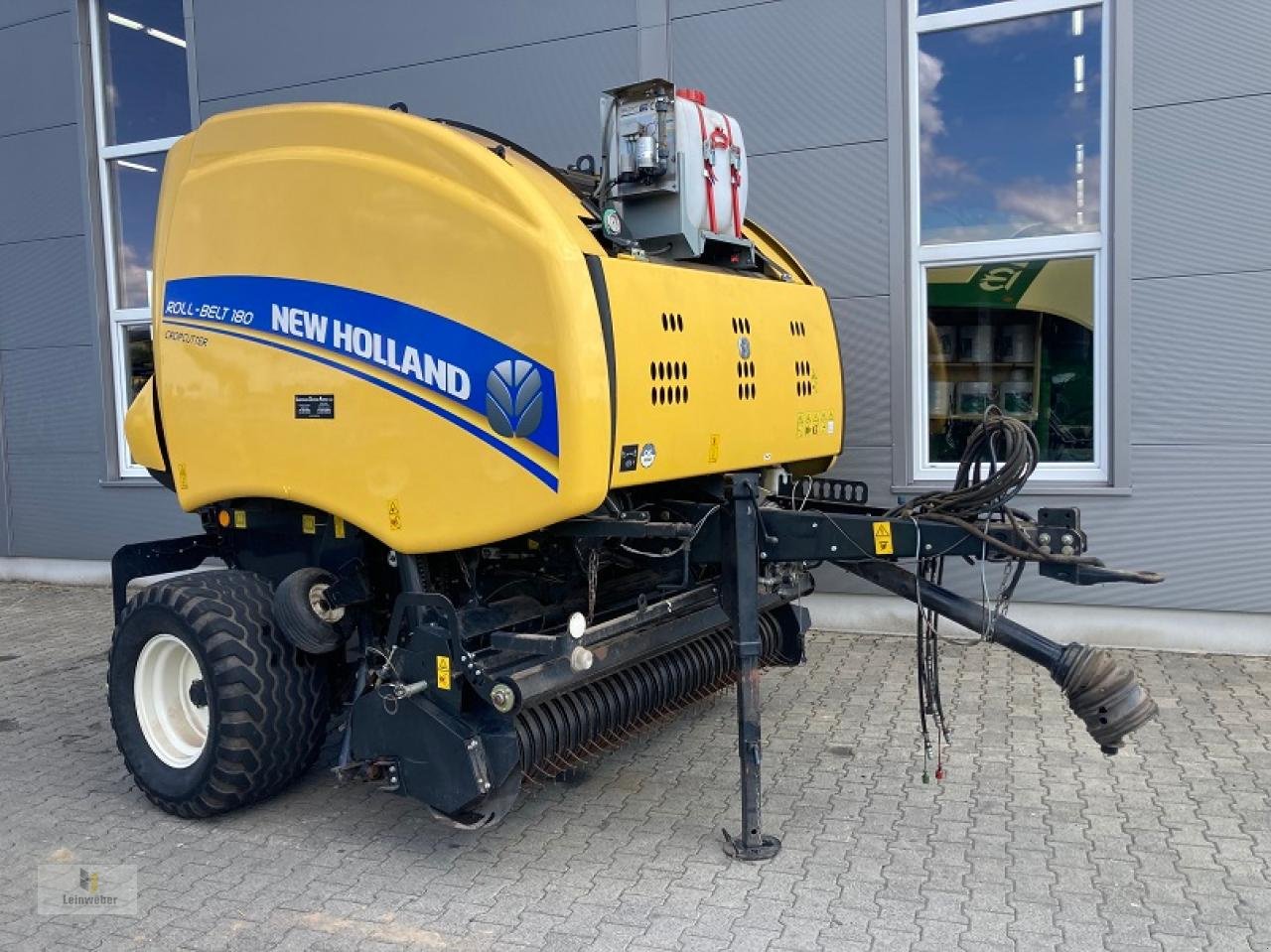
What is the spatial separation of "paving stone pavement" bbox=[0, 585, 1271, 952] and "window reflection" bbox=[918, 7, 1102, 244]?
2908 millimetres

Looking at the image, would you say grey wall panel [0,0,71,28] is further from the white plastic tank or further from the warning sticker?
the warning sticker

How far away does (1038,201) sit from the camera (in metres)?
6.55

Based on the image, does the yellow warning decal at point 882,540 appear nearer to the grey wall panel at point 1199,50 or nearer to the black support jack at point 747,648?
the black support jack at point 747,648

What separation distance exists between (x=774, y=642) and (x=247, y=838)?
8.24 feet

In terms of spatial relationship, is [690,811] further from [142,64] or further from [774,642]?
[142,64]

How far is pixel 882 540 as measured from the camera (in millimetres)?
3738

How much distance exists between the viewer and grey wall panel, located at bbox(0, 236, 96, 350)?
29.8 feet

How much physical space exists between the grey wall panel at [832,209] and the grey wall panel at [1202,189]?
1432 millimetres

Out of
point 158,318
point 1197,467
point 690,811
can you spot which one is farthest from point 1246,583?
point 158,318

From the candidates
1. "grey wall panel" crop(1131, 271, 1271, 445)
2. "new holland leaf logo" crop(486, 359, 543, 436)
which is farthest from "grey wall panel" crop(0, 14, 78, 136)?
"grey wall panel" crop(1131, 271, 1271, 445)

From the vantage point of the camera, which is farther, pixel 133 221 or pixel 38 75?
pixel 133 221

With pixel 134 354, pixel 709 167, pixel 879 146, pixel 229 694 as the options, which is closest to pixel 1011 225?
pixel 879 146

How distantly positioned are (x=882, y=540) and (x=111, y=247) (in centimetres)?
782

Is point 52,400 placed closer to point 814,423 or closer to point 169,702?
point 169,702
